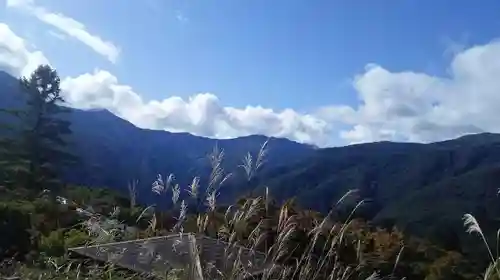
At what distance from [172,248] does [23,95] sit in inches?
1306

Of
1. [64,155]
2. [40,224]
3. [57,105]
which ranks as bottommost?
[40,224]

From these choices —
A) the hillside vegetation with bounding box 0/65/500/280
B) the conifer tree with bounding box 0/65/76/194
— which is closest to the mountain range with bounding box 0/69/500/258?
the hillside vegetation with bounding box 0/65/500/280

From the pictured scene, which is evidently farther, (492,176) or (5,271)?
(492,176)

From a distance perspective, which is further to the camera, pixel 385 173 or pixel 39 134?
pixel 385 173

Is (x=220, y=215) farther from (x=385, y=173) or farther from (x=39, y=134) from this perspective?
(x=385, y=173)

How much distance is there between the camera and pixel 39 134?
3222 cm

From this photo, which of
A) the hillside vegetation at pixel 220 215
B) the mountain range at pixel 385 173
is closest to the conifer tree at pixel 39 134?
the hillside vegetation at pixel 220 215

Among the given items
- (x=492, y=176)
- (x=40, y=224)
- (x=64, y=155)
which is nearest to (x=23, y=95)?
(x=64, y=155)

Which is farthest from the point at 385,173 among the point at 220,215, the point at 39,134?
the point at 220,215

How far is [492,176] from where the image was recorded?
4510 inches

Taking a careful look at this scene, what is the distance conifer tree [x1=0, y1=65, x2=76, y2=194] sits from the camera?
30.1 m

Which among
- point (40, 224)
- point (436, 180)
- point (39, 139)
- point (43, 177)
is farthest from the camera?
point (436, 180)

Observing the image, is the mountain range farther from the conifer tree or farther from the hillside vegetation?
the conifer tree

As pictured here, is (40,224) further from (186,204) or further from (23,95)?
(23,95)
